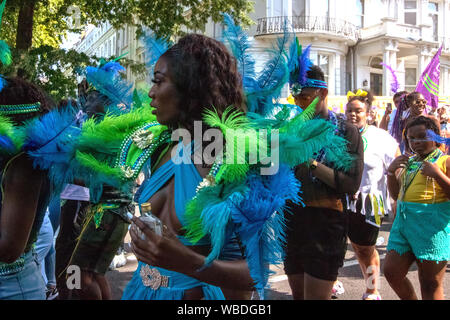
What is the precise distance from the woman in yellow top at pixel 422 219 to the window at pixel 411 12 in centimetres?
2474

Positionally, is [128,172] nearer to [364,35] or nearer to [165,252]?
[165,252]

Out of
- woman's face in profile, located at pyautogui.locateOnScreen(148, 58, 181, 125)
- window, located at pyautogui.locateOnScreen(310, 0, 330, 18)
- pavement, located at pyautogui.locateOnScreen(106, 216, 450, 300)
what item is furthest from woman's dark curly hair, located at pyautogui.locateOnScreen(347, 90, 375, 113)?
window, located at pyautogui.locateOnScreen(310, 0, 330, 18)

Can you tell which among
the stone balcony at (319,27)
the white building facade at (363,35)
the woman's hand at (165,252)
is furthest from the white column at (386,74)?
the woman's hand at (165,252)

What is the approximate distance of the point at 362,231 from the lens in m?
3.95

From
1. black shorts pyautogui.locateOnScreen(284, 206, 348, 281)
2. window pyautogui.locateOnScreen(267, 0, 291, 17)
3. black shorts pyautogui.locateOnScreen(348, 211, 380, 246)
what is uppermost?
window pyautogui.locateOnScreen(267, 0, 291, 17)

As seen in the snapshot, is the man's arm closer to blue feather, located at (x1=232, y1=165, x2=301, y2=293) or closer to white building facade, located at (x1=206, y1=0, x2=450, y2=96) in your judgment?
blue feather, located at (x1=232, y1=165, x2=301, y2=293)

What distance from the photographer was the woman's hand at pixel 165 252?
1363 mm

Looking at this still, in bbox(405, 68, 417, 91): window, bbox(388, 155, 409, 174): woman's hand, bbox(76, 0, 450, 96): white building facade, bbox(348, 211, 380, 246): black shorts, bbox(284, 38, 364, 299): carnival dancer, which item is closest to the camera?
bbox(284, 38, 364, 299): carnival dancer

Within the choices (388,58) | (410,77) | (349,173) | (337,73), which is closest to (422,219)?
(349,173)

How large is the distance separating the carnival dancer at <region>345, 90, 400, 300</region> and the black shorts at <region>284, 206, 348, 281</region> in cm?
119

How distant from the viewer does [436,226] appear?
3367mm

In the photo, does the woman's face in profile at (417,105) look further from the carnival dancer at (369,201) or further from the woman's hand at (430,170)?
the woman's hand at (430,170)

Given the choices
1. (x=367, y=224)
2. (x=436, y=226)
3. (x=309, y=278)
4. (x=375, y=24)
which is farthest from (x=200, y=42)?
(x=375, y=24)

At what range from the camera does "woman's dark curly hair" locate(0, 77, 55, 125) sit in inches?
82.1
